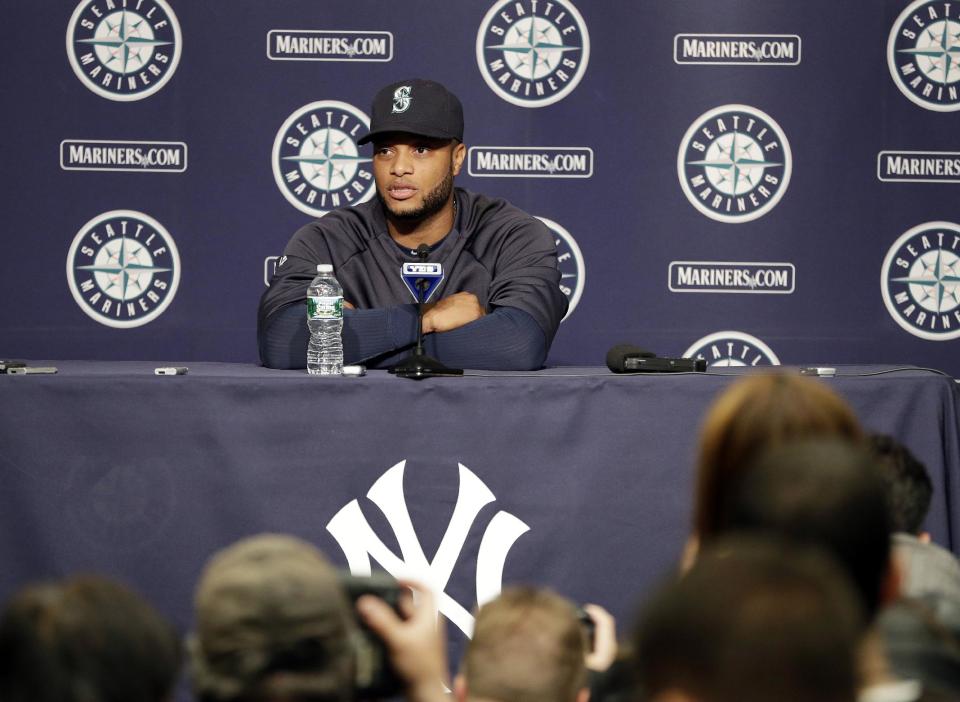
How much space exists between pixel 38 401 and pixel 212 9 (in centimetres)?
204

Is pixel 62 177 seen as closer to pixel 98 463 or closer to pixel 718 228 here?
pixel 98 463

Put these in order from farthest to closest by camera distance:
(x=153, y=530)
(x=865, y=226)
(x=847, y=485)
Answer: (x=865, y=226) → (x=153, y=530) → (x=847, y=485)

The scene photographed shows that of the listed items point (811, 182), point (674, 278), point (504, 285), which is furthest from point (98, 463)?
point (811, 182)

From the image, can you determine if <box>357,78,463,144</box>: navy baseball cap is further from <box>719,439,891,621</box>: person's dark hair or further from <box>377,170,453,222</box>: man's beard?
<box>719,439,891,621</box>: person's dark hair

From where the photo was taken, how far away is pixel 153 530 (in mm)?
2729

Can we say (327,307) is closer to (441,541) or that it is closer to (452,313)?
(452,313)

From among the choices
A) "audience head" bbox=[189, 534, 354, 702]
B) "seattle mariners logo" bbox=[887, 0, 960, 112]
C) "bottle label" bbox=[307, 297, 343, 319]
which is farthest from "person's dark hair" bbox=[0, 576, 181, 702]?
"seattle mariners logo" bbox=[887, 0, 960, 112]

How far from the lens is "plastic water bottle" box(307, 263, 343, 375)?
2988 mm

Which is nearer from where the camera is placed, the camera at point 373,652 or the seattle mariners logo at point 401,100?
the camera at point 373,652

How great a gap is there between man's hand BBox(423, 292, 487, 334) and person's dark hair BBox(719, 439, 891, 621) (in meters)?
1.97

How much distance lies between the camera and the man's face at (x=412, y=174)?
3.50m

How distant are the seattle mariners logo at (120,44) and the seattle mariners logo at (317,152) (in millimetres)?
486

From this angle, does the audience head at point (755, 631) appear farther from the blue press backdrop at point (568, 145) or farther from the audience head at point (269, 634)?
the blue press backdrop at point (568, 145)

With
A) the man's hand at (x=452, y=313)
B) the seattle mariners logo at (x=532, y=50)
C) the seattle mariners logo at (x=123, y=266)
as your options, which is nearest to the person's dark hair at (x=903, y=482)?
the man's hand at (x=452, y=313)
